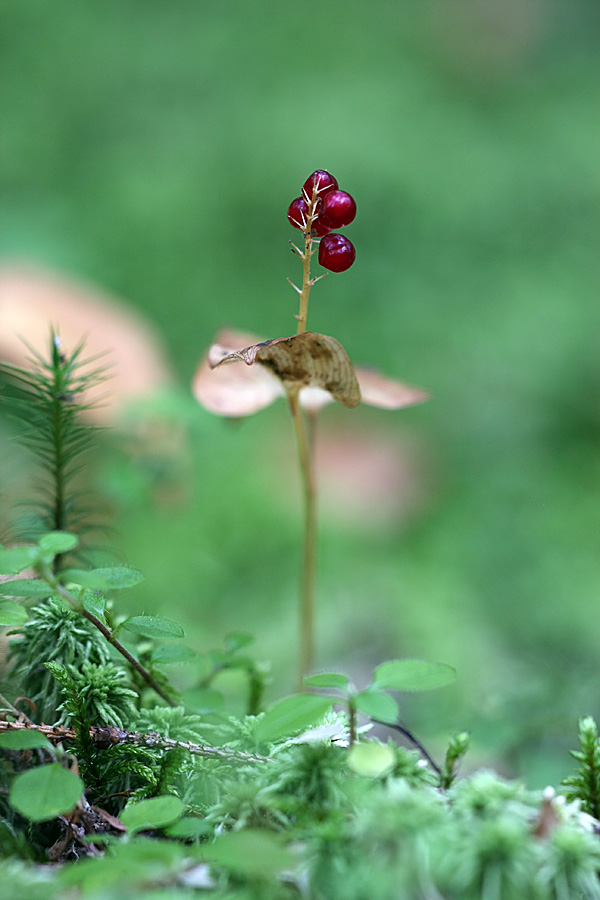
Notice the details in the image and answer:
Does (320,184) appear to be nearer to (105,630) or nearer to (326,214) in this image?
(326,214)

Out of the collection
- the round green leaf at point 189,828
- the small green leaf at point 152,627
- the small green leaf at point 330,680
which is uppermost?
the small green leaf at point 152,627

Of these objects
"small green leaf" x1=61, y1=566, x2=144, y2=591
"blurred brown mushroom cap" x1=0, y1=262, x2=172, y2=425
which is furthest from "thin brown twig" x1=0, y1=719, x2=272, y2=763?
"blurred brown mushroom cap" x1=0, y1=262, x2=172, y2=425

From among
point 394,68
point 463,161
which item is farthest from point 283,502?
point 394,68

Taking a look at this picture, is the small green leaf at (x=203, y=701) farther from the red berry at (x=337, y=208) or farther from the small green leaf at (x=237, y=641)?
the red berry at (x=337, y=208)

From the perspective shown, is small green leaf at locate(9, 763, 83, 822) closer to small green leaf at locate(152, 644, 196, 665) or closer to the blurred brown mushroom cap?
small green leaf at locate(152, 644, 196, 665)

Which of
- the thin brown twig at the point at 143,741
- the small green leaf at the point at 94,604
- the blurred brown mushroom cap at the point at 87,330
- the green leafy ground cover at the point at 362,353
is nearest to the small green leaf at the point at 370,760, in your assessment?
the green leafy ground cover at the point at 362,353

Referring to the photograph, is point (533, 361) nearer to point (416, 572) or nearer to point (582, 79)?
point (416, 572)
